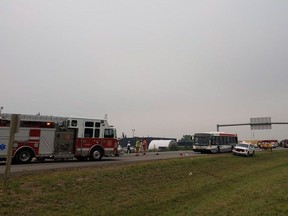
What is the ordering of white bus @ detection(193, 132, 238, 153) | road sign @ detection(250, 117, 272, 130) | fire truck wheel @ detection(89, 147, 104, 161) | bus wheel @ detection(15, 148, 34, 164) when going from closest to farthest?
1. bus wheel @ detection(15, 148, 34, 164)
2. fire truck wheel @ detection(89, 147, 104, 161)
3. white bus @ detection(193, 132, 238, 153)
4. road sign @ detection(250, 117, 272, 130)

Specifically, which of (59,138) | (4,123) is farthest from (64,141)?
(4,123)

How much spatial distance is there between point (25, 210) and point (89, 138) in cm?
1508

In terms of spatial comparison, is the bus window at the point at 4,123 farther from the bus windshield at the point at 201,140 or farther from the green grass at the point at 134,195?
the bus windshield at the point at 201,140

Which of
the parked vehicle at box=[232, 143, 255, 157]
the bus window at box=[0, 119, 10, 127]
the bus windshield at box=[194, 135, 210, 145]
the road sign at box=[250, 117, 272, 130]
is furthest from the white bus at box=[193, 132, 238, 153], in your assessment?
the road sign at box=[250, 117, 272, 130]

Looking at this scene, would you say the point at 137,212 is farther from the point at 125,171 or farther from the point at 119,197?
the point at 125,171

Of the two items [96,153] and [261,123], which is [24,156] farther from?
[261,123]

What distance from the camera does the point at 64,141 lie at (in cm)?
2331

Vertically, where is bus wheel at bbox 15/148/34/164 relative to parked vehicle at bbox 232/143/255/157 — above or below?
below

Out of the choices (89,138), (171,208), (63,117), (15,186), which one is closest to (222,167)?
(89,138)

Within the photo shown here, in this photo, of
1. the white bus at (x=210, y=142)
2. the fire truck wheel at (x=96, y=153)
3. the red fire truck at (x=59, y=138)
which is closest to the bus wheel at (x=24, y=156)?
the red fire truck at (x=59, y=138)

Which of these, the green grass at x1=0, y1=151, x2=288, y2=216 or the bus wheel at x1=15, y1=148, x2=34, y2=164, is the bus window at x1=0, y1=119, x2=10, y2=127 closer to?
the bus wheel at x1=15, y1=148, x2=34, y2=164

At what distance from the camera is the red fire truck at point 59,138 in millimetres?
21141

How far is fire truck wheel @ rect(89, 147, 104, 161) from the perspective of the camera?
24.6 meters

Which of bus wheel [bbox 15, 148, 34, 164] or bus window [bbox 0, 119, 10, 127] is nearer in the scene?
bus window [bbox 0, 119, 10, 127]
